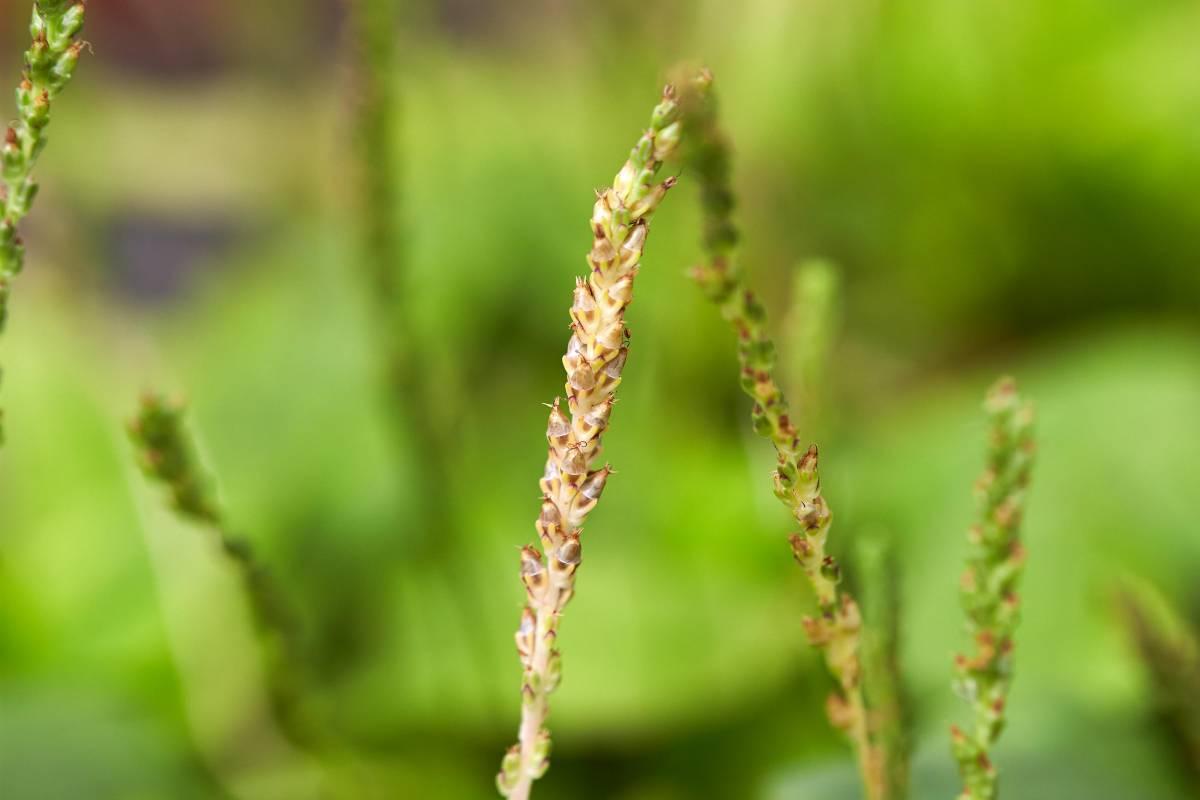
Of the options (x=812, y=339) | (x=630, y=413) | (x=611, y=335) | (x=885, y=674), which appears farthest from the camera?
(x=630, y=413)

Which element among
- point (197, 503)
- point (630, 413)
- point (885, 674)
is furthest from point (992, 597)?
point (630, 413)

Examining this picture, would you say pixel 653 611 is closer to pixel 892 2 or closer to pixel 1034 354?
pixel 1034 354

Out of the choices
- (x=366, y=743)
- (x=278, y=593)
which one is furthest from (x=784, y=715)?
(x=278, y=593)

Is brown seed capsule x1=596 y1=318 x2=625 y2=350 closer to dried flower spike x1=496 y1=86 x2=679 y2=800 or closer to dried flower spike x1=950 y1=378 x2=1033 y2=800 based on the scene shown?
dried flower spike x1=496 y1=86 x2=679 y2=800

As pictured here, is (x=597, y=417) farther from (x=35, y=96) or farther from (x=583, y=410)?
(x=35, y=96)

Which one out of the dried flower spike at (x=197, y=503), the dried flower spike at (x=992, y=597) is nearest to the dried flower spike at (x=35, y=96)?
the dried flower spike at (x=197, y=503)

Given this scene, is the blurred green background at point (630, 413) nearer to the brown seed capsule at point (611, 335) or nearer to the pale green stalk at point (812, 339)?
the pale green stalk at point (812, 339)
